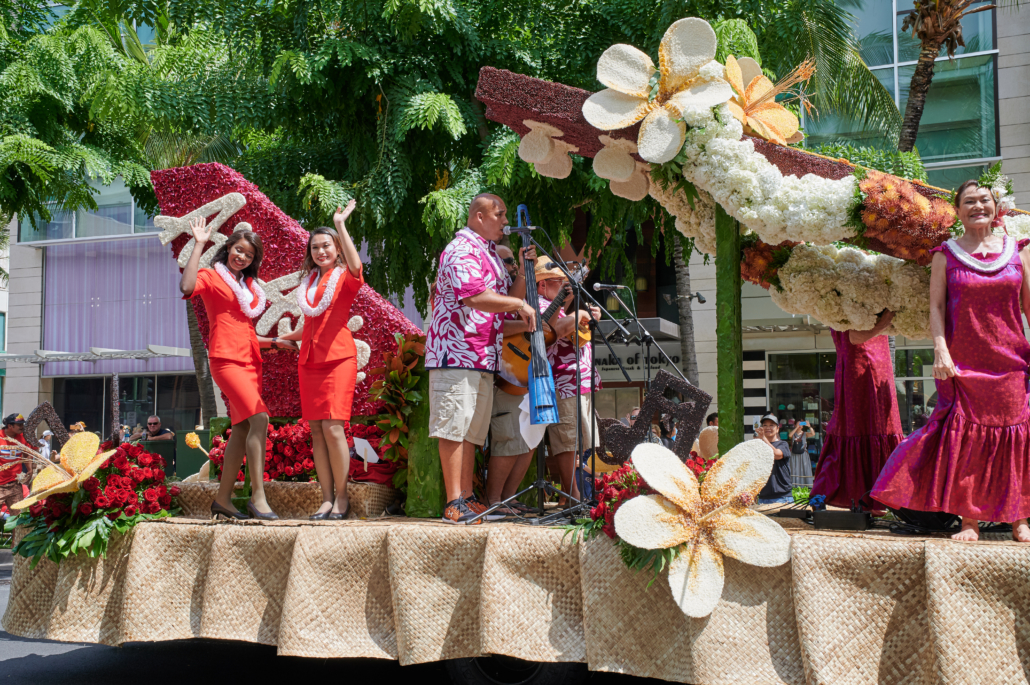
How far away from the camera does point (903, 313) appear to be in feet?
13.1

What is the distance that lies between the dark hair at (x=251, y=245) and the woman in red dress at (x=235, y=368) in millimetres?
133

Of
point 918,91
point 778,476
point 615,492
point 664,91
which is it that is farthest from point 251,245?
point 918,91

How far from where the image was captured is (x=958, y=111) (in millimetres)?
14492

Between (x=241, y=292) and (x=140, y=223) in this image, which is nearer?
(x=241, y=292)

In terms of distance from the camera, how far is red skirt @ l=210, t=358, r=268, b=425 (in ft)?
14.5

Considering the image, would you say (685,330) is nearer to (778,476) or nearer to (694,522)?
(778,476)

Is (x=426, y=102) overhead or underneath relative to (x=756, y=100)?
overhead

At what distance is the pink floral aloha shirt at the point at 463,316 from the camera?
162 inches

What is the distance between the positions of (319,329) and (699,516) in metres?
2.20

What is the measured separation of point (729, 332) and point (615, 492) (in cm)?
110

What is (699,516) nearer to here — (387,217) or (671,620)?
(671,620)

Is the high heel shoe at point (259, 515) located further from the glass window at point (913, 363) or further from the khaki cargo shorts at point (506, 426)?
the glass window at point (913, 363)

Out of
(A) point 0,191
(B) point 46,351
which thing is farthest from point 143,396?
(A) point 0,191

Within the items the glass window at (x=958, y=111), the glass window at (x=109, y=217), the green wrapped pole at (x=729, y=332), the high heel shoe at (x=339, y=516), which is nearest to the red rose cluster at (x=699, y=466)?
the green wrapped pole at (x=729, y=332)
